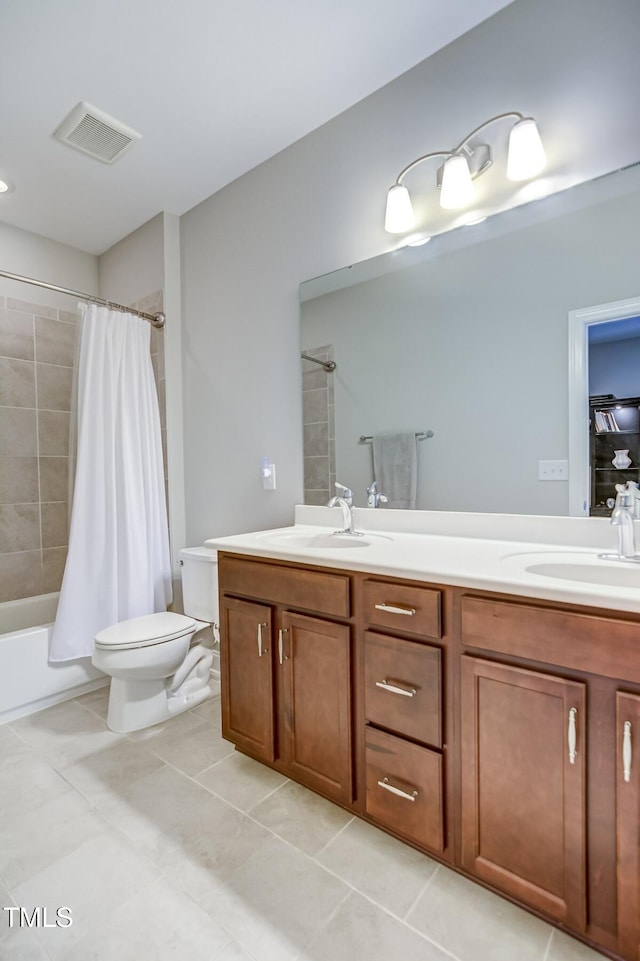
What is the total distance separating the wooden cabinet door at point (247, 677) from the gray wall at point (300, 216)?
2.10 feet

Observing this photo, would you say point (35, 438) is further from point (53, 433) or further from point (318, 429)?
point (318, 429)

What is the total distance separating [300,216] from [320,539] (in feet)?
4.74

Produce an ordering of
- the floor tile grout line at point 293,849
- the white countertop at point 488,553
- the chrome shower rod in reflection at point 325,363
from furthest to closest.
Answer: the chrome shower rod in reflection at point 325,363 → the floor tile grout line at point 293,849 → the white countertop at point 488,553

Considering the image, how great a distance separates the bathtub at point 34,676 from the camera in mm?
2053

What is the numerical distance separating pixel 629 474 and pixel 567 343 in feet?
1.43

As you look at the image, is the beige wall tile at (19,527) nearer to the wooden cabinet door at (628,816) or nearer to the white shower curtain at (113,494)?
the white shower curtain at (113,494)

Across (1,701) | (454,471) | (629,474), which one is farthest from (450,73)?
(1,701)

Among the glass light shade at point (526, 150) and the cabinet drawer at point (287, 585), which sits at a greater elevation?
the glass light shade at point (526, 150)

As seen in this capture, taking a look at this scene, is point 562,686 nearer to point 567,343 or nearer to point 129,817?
point 567,343

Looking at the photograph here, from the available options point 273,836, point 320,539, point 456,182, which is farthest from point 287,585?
point 456,182

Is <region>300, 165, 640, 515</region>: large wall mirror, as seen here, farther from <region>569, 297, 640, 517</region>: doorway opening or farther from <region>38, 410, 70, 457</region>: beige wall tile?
<region>38, 410, 70, 457</region>: beige wall tile

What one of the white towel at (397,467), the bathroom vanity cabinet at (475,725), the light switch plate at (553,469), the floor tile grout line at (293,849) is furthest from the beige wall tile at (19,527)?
the light switch plate at (553,469)

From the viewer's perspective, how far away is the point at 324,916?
3.67ft

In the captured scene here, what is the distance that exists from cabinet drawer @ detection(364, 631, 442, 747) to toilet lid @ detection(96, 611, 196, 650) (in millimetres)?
1041
